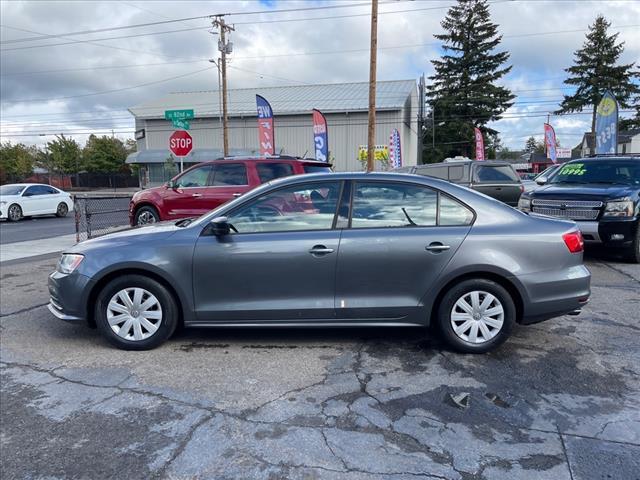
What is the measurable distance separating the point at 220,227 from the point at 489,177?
432 inches

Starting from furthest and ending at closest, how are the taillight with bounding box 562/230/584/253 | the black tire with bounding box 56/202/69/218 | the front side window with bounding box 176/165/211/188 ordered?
the black tire with bounding box 56/202/69/218, the front side window with bounding box 176/165/211/188, the taillight with bounding box 562/230/584/253

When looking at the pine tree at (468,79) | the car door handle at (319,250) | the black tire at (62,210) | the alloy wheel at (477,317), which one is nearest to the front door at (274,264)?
the car door handle at (319,250)

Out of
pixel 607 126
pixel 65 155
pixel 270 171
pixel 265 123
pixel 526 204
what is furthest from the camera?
pixel 65 155

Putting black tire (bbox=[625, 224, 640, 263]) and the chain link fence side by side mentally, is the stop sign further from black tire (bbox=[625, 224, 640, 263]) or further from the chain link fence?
black tire (bbox=[625, 224, 640, 263])

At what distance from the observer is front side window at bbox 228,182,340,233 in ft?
14.2

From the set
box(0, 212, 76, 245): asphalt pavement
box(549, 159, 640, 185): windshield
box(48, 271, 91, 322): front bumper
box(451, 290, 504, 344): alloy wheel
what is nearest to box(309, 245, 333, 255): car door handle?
box(451, 290, 504, 344): alloy wheel

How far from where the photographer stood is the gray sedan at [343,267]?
13.7 feet

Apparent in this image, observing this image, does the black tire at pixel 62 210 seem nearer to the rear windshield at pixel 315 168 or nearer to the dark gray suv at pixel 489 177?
the dark gray suv at pixel 489 177

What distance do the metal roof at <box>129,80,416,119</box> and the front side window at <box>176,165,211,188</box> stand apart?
33.2m

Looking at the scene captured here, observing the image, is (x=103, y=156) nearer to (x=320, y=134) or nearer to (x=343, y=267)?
(x=320, y=134)

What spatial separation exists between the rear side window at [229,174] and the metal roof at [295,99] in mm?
33137

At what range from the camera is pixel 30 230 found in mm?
15883

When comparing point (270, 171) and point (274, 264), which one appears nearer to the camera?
point (274, 264)

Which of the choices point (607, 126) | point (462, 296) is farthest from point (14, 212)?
point (607, 126)
